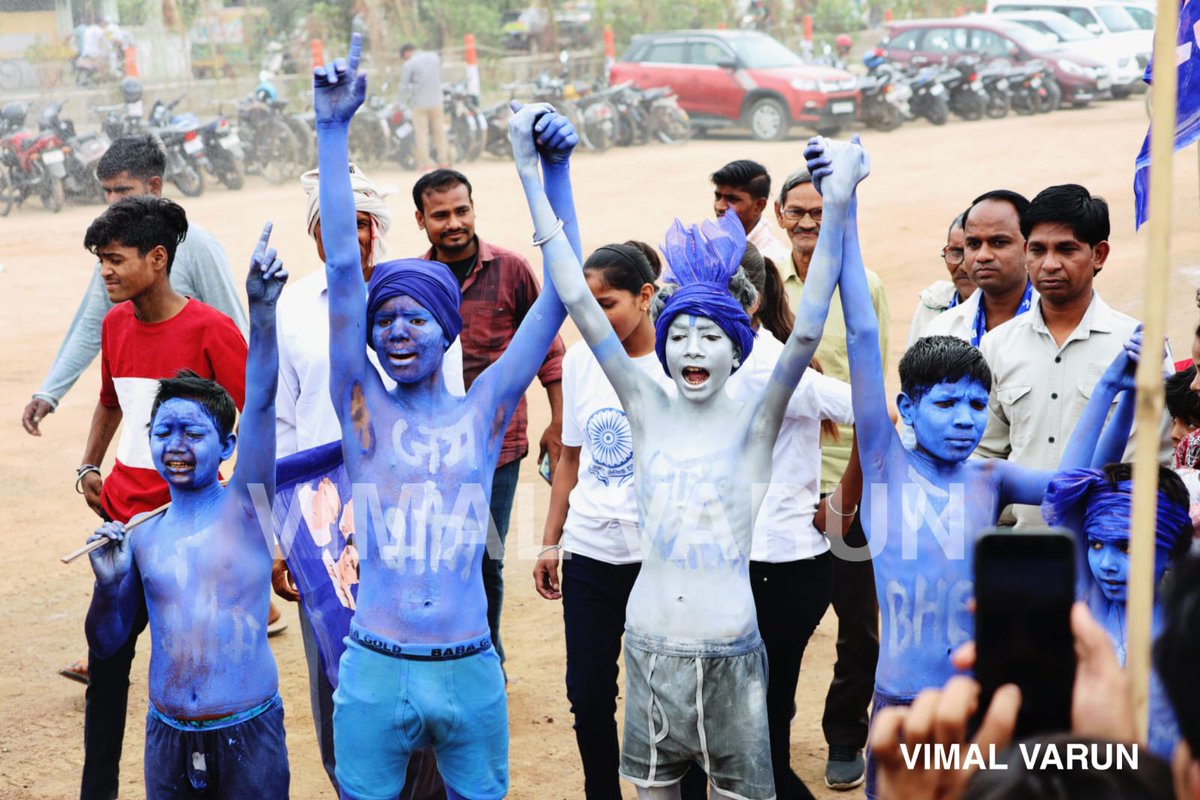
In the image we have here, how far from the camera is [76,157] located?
16922 millimetres

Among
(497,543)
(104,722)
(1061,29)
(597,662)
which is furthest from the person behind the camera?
(1061,29)

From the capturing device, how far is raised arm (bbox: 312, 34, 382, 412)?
323 centimetres

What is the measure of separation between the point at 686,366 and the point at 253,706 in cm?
135

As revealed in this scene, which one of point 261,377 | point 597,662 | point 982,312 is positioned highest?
point 261,377

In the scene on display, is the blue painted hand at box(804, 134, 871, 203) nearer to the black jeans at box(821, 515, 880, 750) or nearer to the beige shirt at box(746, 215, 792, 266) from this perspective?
the black jeans at box(821, 515, 880, 750)

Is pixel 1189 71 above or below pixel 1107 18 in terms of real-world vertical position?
below

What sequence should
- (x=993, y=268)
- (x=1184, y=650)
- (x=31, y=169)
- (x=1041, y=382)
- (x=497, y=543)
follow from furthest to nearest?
1. (x=31, y=169)
2. (x=497, y=543)
3. (x=993, y=268)
4. (x=1041, y=382)
5. (x=1184, y=650)

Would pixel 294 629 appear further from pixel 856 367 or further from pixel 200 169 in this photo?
pixel 200 169

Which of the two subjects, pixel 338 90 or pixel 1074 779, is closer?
pixel 1074 779

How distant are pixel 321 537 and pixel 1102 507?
192 cm

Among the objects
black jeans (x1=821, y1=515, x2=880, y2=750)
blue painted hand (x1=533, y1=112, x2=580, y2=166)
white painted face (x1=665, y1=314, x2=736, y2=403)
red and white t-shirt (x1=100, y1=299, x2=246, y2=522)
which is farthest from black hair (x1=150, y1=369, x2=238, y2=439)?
black jeans (x1=821, y1=515, x2=880, y2=750)

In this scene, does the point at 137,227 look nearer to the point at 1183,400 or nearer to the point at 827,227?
the point at 827,227

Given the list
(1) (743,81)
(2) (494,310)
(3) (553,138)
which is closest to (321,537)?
(3) (553,138)

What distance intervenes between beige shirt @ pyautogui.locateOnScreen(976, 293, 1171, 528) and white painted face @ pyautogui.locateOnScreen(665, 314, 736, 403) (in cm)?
107
